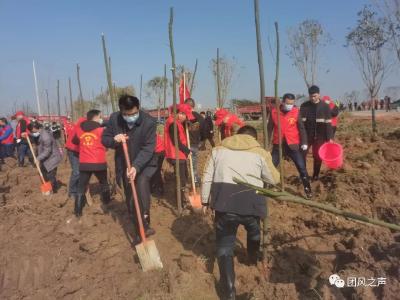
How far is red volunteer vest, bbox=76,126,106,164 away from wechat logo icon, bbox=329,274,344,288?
3738mm

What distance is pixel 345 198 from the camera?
18.0 ft

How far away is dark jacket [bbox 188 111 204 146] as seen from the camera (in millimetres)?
6554

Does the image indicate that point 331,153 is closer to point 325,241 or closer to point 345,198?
point 345,198

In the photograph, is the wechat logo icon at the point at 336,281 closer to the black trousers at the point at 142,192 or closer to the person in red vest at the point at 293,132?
the black trousers at the point at 142,192

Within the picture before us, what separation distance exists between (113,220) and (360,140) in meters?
8.07

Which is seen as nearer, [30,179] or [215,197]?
[215,197]

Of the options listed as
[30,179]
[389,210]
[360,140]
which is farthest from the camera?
[360,140]

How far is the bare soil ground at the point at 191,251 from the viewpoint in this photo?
128 inches

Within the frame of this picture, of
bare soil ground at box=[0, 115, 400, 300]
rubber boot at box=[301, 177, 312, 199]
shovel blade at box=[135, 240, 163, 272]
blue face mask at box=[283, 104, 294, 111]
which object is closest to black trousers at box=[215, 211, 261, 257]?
bare soil ground at box=[0, 115, 400, 300]

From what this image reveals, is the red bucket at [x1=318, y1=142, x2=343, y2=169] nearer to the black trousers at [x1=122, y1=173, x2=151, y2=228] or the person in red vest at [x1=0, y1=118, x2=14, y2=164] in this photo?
the black trousers at [x1=122, y1=173, x2=151, y2=228]

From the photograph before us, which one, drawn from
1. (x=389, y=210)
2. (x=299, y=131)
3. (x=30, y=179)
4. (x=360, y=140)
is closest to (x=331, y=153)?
(x=299, y=131)

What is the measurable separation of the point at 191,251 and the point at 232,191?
1266 millimetres

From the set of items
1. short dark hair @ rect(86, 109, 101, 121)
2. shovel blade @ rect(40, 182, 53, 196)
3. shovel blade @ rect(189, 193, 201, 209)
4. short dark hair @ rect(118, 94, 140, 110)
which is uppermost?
short dark hair @ rect(118, 94, 140, 110)

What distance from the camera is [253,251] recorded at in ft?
12.4
